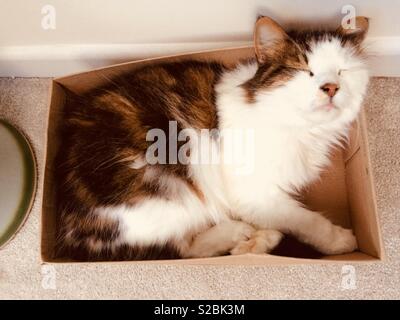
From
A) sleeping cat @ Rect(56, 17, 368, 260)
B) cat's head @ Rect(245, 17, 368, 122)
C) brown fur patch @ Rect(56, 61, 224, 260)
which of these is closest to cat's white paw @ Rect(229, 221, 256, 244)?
sleeping cat @ Rect(56, 17, 368, 260)

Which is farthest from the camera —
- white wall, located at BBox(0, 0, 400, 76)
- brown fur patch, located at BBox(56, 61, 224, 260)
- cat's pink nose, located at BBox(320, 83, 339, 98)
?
white wall, located at BBox(0, 0, 400, 76)

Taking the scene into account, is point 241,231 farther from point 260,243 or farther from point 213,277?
point 213,277

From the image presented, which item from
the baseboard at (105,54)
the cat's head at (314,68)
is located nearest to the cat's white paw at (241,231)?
the cat's head at (314,68)

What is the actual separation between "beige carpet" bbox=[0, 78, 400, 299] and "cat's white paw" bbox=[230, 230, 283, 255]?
0.23 m

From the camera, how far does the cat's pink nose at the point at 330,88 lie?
0.90 m

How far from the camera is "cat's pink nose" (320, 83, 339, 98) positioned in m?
0.90

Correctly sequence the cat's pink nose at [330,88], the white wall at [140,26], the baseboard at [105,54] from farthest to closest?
1. the baseboard at [105,54]
2. the white wall at [140,26]
3. the cat's pink nose at [330,88]

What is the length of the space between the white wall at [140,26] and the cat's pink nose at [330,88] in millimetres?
327

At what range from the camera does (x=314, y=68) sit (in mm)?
938

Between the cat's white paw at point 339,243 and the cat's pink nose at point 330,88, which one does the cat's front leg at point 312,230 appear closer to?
the cat's white paw at point 339,243

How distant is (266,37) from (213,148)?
1.03 ft

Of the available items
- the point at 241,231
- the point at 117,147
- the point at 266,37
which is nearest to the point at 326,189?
the point at 241,231

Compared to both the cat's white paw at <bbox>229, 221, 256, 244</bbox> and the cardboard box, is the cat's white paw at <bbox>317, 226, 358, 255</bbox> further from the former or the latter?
the cat's white paw at <bbox>229, 221, 256, 244</bbox>

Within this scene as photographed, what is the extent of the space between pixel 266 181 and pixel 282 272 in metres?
0.37
